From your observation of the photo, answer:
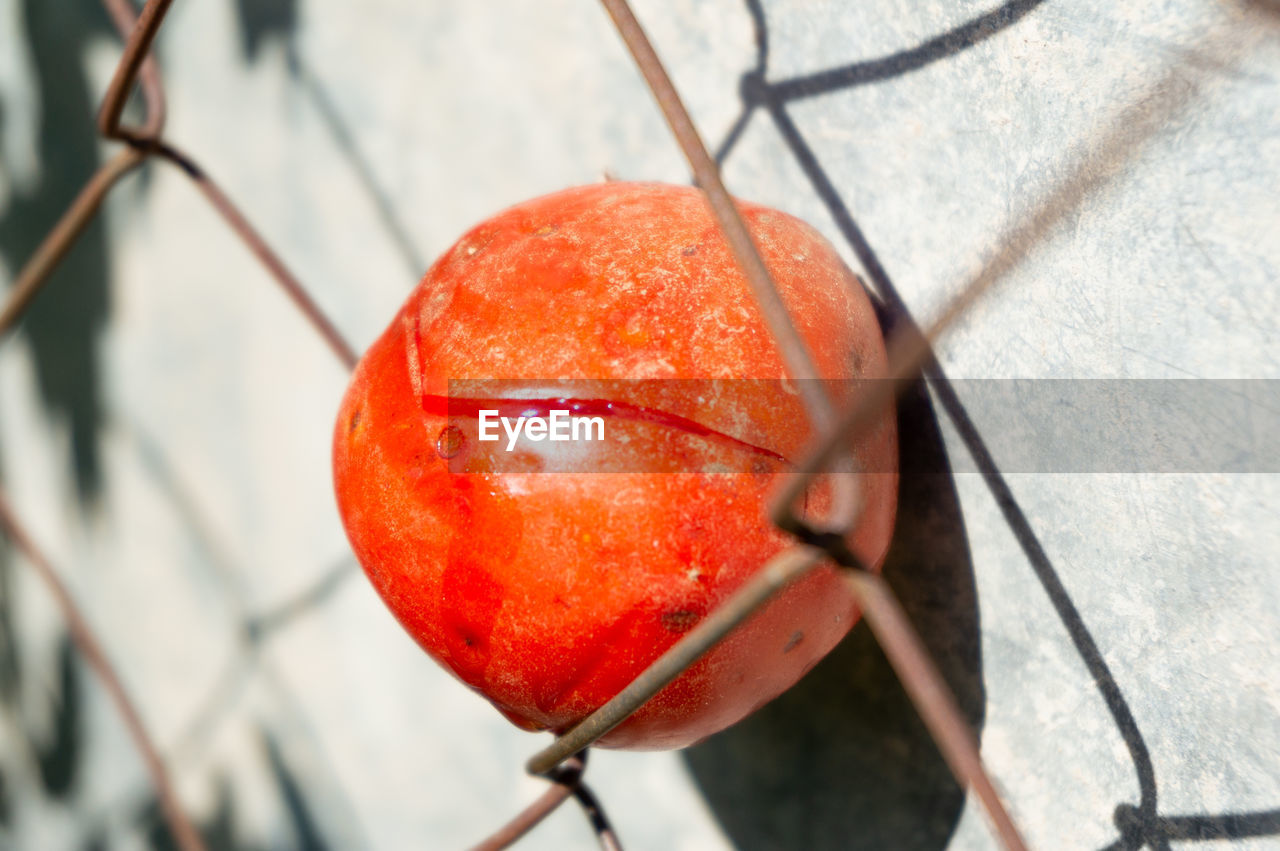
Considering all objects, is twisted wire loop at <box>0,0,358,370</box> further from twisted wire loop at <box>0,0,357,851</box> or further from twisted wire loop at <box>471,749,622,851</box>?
twisted wire loop at <box>471,749,622,851</box>

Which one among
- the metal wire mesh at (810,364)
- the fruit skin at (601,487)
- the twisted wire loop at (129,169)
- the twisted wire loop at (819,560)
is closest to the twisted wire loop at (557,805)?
the metal wire mesh at (810,364)

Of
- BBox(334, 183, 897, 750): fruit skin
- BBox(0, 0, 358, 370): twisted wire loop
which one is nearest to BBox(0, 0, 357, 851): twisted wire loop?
BBox(0, 0, 358, 370): twisted wire loop

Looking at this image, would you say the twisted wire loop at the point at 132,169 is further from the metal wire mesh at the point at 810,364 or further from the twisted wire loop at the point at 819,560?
the twisted wire loop at the point at 819,560

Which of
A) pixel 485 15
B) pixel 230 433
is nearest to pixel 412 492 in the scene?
pixel 485 15

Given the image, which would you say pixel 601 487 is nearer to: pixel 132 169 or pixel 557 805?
pixel 557 805

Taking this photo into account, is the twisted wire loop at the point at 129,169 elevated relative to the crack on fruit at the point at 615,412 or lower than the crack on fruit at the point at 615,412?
elevated
